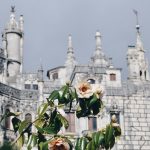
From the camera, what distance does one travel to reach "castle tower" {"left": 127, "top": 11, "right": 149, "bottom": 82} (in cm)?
3894

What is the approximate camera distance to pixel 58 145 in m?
4.88

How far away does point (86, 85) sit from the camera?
544 cm

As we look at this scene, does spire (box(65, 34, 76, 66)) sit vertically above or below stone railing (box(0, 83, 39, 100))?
above

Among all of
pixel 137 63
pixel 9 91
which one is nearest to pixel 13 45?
pixel 137 63

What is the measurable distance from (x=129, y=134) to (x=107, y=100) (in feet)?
9.25

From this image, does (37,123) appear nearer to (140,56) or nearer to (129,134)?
(129,134)

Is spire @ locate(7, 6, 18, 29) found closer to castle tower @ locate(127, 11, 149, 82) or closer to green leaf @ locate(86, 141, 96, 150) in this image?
castle tower @ locate(127, 11, 149, 82)

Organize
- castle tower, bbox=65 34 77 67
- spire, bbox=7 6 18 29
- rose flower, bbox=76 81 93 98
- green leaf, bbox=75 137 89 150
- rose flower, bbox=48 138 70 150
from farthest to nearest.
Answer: spire, bbox=7 6 18 29 < castle tower, bbox=65 34 77 67 < rose flower, bbox=76 81 93 98 < green leaf, bbox=75 137 89 150 < rose flower, bbox=48 138 70 150

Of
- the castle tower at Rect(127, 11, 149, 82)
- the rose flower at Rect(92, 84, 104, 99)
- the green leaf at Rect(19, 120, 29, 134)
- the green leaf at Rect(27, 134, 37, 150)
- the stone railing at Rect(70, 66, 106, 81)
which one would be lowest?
the green leaf at Rect(27, 134, 37, 150)

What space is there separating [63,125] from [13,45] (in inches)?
1686

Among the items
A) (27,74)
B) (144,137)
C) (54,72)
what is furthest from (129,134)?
(54,72)

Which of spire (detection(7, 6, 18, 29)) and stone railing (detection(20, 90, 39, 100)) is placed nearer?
stone railing (detection(20, 90, 39, 100))

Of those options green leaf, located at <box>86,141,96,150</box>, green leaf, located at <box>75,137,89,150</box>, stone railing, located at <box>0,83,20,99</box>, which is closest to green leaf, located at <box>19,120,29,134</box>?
green leaf, located at <box>75,137,89,150</box>

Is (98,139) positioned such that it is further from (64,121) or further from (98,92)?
(98,92)
